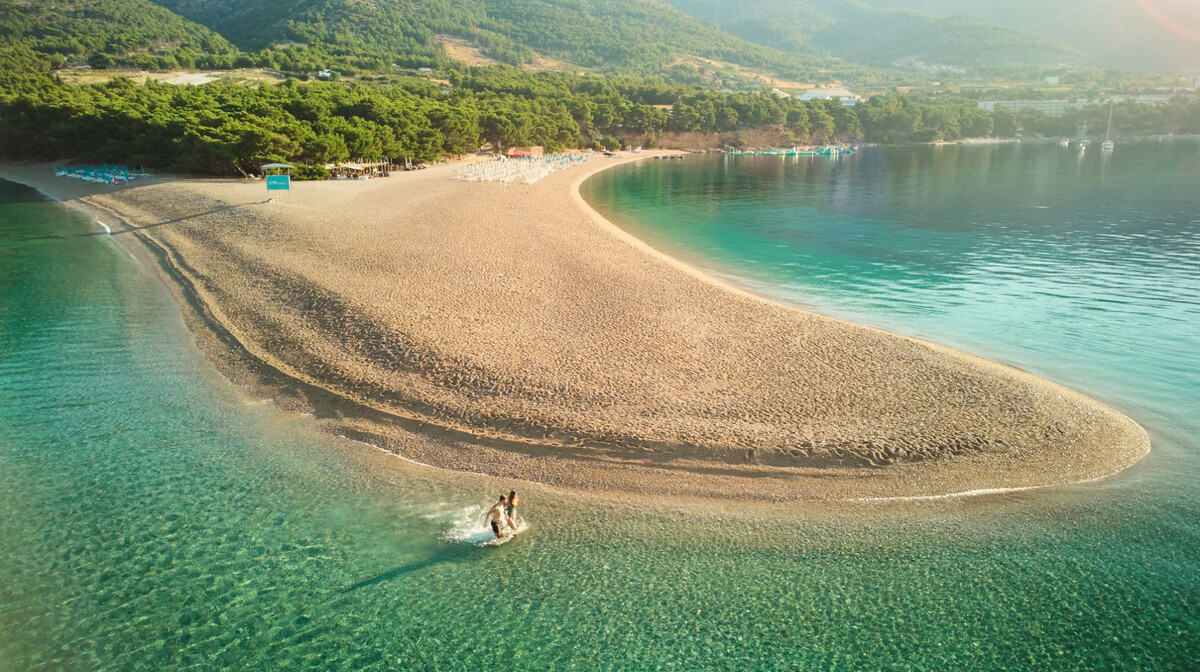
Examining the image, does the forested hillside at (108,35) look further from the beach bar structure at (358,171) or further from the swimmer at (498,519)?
the swimmer at (498,519)

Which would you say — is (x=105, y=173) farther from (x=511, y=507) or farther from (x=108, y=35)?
(x=108, y=35)

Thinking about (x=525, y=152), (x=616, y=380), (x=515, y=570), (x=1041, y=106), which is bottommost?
(x=515, y=570)

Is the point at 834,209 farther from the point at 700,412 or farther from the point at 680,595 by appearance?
the point at 680,595

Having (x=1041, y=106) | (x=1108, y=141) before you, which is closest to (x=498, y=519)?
(x=1108, y=141)

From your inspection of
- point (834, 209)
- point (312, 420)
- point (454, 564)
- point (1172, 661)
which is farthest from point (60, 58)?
point (1172, 661)

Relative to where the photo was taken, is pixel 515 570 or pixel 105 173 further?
pixel 105 173

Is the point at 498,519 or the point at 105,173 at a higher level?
the point at 105,173

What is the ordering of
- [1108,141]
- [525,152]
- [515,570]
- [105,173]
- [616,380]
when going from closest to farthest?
1. [515,570]
2. [616,380]
3. [105,173]
4. [525,152]
5. [1108,141]

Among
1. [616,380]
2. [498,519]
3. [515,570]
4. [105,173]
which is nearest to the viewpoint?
[515,570]
